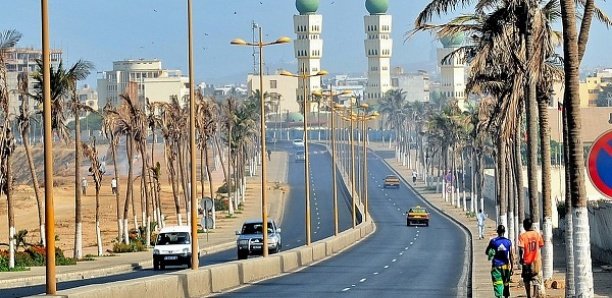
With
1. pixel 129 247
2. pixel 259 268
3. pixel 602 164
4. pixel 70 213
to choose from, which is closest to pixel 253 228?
pixel 129 247

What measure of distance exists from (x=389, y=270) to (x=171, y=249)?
9529mm

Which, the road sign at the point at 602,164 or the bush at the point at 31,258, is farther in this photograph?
the bush at the point at 31,258

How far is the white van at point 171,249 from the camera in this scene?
194 feet

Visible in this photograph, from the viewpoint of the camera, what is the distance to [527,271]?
29156mm

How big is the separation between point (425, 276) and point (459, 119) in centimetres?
8023

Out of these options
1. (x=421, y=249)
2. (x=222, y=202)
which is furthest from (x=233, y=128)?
(x=421, y=249)

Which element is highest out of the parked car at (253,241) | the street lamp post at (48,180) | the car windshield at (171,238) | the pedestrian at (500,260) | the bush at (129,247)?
the street lamp post at (48,180)

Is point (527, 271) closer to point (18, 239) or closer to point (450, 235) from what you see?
point (18, 239)

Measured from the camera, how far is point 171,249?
195ft

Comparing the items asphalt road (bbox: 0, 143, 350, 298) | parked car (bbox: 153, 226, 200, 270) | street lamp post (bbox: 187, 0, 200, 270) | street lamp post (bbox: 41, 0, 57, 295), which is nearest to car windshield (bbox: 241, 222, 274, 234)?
asphalt road (bbox: 0, 143, 350, 298)

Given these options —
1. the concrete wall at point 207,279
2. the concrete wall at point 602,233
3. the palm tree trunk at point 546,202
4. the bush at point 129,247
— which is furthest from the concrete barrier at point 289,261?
the bush at point 129,247

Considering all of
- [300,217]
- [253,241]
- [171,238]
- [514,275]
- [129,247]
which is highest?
[171,238]

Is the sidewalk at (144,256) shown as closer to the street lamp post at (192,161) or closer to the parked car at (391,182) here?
the street lamp post at (192,161)

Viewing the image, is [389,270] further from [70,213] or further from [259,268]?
[70,213]
